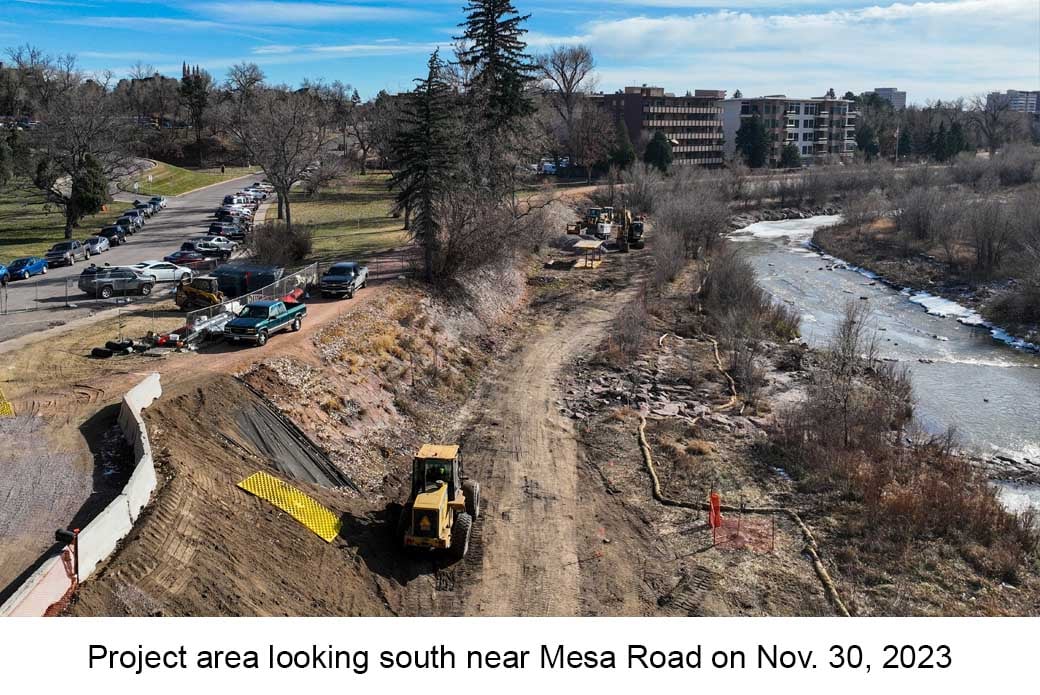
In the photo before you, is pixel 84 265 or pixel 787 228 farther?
pixel 787 228

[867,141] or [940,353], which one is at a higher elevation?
[867,141]

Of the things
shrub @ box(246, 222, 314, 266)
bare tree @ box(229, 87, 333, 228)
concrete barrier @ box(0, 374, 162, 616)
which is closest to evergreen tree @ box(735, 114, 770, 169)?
bare tree @ box(229, 87, 333, 228)

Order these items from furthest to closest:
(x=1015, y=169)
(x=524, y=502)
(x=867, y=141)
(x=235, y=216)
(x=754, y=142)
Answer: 1. (x=867, y=141)
2. (x=754, y=142)
3. (x=1015, y=169)
4. (x=235, y=216)
5. (x=524, y=502)

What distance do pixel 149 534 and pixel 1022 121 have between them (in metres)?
181

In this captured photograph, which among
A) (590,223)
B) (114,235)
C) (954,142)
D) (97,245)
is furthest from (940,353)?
(954,142)

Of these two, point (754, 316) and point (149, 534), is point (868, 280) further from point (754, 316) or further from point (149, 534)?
point (149, 534)

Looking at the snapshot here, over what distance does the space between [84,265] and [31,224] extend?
19.0m

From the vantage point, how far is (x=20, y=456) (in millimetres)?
19266

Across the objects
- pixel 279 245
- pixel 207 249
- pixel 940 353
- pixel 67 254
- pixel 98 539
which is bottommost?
pixel 940 353

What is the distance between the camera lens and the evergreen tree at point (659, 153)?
3873 inches

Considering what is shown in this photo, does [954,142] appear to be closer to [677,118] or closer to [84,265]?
[677,118]

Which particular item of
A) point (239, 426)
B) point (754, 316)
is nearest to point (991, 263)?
point (754, 316)

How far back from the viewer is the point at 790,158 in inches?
4781

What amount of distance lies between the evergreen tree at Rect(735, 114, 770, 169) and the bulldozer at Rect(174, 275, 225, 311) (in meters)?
96.3
